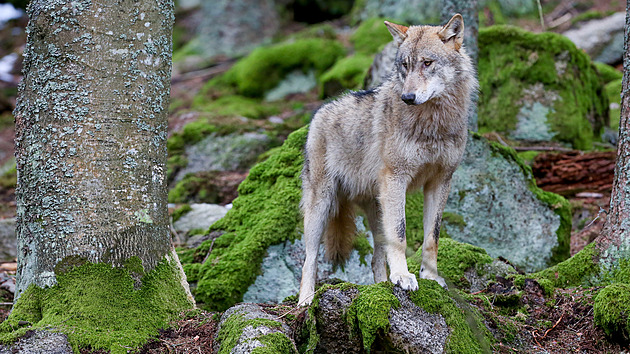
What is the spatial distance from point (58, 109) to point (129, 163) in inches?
27.1

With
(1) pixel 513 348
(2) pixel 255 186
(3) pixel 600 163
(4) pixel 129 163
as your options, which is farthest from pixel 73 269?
(3) pixel 600 163

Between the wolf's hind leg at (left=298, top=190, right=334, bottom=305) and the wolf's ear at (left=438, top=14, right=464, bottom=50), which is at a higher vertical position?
the wolf's ear at (left=438, top=14, right=464, bottom=50)

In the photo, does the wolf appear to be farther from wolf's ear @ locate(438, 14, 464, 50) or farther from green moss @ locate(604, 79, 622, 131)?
green moss @ locate(604, 79, 622, 131)

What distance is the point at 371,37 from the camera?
13492 mm

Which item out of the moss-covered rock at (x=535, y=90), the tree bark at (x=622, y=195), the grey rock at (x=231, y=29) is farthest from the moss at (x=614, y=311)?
the grey rock at (x=231, y=29)

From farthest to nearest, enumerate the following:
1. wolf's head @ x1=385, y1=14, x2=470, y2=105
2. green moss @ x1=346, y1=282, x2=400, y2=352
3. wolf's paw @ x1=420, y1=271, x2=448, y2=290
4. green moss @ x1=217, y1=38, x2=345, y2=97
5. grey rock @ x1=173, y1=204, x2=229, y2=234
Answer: green moss @ x1=217, y1=38, x2=345, y2=97
grey rock @ x1=173, y1=204, x2=229, y2=234
wolf's paw @ x1=420, y1=271, x2=448, y2=290
wolf's head @ x1=385, y1=14, x2=470, y2=105
green moss @ x1=346, y1=282, x2=400, y2=352

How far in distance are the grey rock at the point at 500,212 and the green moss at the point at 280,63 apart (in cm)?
777

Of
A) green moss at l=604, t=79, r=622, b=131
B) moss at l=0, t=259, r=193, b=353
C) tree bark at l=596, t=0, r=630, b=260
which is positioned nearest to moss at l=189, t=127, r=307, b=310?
moss at l=0, t=259, r=193, b=353

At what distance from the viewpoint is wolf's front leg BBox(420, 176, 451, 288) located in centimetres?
478

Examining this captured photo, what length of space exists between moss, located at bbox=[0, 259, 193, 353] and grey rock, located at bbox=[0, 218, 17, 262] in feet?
10.8

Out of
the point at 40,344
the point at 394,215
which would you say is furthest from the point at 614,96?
the point at 40,344

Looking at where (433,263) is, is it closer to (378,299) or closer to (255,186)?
(378,299)

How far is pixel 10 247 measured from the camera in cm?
738

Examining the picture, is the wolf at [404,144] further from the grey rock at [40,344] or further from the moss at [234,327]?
the grey rock at [40,344]
